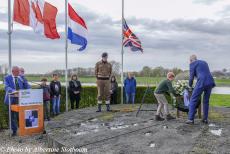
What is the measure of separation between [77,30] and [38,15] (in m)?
2.34

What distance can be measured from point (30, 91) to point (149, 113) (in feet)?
13.0

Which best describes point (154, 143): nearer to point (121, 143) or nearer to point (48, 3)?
point (121, 143)

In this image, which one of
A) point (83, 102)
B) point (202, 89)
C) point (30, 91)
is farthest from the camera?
point (83, 102)

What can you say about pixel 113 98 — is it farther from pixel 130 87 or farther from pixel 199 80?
pixel 199 80

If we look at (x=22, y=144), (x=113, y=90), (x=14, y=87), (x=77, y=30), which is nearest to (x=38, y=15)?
(x=77, y=30)

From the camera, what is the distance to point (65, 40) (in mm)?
13180

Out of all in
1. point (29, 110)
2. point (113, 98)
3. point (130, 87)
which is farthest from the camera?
point (113, 98)

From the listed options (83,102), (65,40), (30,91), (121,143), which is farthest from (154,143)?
(83,102)

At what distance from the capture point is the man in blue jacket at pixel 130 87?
1541 cm

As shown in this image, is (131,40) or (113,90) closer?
(113,90)

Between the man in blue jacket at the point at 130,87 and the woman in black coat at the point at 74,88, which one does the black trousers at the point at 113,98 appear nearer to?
the man in blue jacket at the point at 130,87

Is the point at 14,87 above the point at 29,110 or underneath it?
above

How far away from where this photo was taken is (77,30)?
13.4 metres

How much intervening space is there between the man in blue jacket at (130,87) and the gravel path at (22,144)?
648 centimetres
